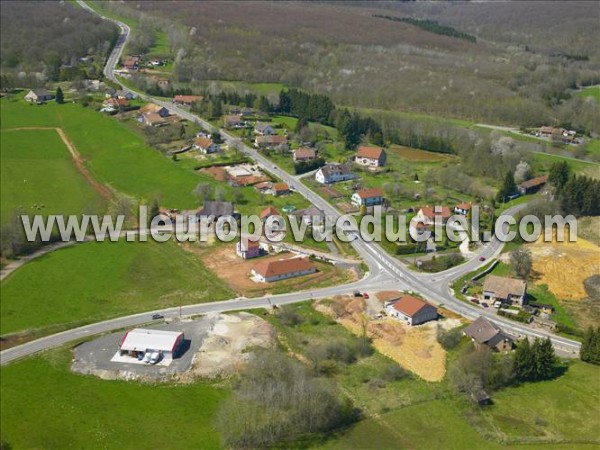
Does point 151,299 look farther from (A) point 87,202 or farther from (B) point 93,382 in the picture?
(A) point 87,202

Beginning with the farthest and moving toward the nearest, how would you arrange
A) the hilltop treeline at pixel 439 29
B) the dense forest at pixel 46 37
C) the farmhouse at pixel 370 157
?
the hilltop treeline at pixel 439 29, the dense forest at pixel 46 37, the farmhouse at pixel 370 157

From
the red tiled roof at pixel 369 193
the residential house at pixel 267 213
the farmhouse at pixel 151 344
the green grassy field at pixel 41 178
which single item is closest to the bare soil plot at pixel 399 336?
the farmhouse at pixel 151 344

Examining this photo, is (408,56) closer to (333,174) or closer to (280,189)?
(333,174)

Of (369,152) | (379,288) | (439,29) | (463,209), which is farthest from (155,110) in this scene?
(439,29)

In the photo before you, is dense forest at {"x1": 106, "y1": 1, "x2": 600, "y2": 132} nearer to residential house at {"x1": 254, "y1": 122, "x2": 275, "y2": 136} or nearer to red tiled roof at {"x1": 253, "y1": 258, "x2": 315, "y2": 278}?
residential house at {"x1": 254, "y1": 122, "x2": 275, "y2": 136}

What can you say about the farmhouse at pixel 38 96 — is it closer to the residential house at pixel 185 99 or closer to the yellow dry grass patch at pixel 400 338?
the residential house at pixel 185 99

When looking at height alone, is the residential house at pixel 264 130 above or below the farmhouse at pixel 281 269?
above
